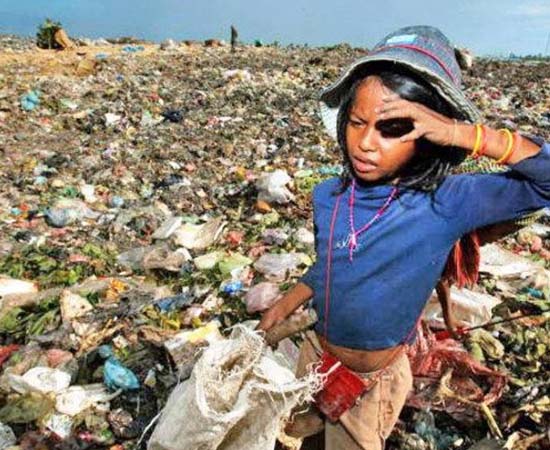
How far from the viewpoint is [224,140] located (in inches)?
275

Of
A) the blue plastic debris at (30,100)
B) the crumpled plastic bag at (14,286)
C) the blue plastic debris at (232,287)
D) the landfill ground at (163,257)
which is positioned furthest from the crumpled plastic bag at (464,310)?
the blue plastic debris at (30,100)

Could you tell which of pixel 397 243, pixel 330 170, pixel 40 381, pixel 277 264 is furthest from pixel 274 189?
pixel 397 243

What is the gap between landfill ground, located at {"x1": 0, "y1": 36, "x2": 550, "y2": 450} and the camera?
2410 mm

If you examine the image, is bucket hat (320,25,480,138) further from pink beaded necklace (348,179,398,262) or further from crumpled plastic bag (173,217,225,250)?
crumpled plastic bag (173,217,225,250)

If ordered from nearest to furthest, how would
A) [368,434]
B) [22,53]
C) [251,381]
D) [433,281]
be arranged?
[251,381], [433,281], [368,434], [22,53]

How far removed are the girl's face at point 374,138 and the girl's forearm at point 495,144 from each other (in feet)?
0.42

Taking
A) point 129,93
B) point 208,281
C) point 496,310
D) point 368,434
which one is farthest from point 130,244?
point 129,93

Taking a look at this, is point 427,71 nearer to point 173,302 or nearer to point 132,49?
point 173,302

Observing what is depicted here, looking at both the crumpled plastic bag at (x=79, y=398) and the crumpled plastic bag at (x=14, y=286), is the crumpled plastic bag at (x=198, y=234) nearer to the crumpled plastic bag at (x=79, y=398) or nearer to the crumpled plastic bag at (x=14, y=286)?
the crumpled plastic bag at (x=14, y=286)

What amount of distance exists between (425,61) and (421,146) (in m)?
0.21

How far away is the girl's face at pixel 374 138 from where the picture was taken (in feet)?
4.52

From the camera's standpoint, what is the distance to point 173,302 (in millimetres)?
3332

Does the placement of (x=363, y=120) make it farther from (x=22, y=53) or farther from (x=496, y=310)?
(x=22, y=53)

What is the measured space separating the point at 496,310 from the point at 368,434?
161 centimetres
